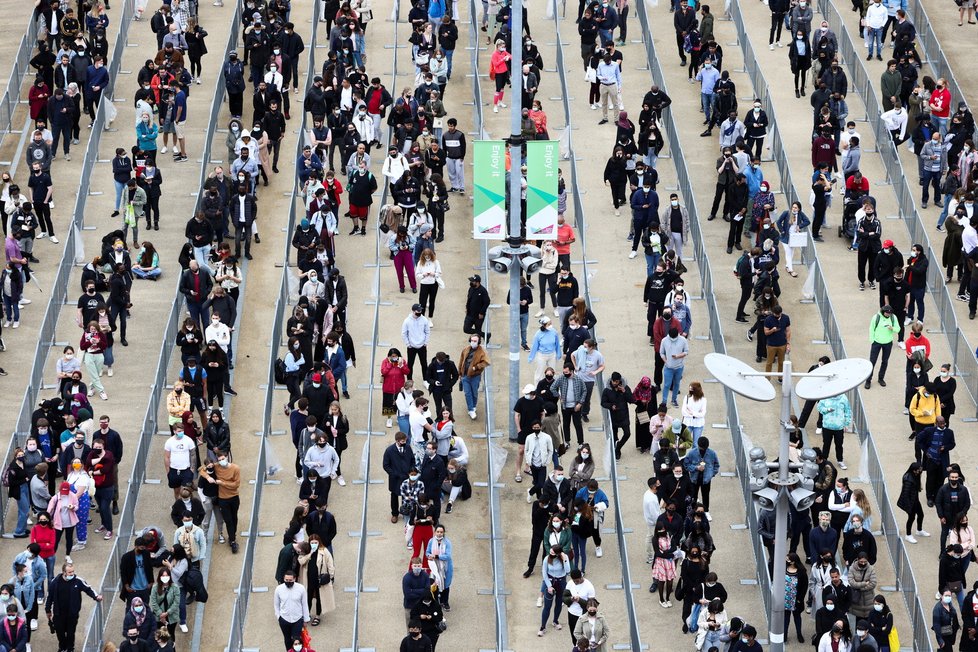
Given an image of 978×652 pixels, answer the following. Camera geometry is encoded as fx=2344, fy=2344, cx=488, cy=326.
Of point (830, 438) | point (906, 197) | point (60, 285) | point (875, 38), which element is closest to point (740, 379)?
point (830, 438)

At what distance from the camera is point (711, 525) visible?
3334cm

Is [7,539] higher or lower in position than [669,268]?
lower

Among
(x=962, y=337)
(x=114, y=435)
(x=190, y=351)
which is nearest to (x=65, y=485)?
(x=114, y=435)

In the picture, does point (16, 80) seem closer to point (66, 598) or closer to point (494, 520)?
point (494, 520)

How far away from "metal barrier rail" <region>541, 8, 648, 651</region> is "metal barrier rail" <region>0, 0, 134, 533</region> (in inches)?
340

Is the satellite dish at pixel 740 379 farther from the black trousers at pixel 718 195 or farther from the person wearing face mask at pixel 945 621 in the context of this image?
the black trousers at pixel 718 195

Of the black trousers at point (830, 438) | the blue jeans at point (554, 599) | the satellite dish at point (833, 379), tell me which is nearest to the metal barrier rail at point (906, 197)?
the black trousers at point (830, 438)

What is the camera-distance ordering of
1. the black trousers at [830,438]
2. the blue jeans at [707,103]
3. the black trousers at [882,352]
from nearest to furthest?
1. the black trousers at [830,438]
2. the black trousers at [882,352]
3. the blue jeans at [707,103]

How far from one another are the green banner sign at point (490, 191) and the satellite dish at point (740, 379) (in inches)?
296

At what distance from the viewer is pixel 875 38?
47469mm

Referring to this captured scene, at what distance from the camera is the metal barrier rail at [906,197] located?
37.0 m

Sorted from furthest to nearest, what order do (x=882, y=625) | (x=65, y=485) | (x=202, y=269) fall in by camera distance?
(x=202, y=269)
(x=65, y=485)
(x=882, y=625)

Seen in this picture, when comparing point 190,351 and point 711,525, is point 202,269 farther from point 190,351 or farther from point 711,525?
point 711,525

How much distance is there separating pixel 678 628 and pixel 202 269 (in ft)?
35.1
